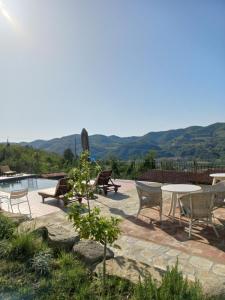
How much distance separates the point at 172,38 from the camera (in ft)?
27.7

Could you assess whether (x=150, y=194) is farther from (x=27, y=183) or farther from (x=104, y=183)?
(x=27, y=183)

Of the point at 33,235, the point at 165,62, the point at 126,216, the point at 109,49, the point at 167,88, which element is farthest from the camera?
the point at 167,88

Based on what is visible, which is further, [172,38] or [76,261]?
[172,38]

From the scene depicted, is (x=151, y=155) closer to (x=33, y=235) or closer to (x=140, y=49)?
(x=140, y=49)

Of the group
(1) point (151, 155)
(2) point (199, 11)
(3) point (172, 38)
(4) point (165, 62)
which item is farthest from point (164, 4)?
(1) point (151, 155)

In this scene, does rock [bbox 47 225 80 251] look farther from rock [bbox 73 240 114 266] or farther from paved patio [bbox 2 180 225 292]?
paved patio [bbox 2 180 225 292]

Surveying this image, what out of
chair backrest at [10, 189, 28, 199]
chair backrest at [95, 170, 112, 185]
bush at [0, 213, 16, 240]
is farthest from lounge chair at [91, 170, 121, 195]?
bush at [0, 213, 16, 240]

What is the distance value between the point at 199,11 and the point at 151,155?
729cm

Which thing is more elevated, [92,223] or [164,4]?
[164,4]

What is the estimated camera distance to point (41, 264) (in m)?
2.82

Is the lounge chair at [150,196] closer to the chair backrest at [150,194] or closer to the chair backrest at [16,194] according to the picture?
the chair backrest at [150,194]

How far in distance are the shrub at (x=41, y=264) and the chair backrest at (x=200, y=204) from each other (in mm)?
2535

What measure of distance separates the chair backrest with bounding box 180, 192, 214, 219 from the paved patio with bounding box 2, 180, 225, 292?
1.21 feet

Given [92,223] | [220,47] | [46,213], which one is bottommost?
[46,213]
